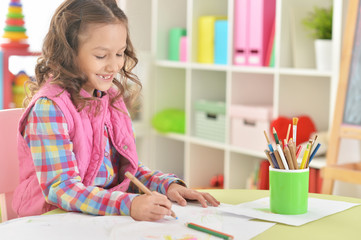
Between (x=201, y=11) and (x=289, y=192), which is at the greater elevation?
(x=201, y=11)

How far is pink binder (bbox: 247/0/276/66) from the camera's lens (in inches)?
117

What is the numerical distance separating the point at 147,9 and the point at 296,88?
1.25m

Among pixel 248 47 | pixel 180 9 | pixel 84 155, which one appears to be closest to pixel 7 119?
pixel 84 155

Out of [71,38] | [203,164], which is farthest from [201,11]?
[71,38]

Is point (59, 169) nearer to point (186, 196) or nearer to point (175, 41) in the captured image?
point (186, 196)

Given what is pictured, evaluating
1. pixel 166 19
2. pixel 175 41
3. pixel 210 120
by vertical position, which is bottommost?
pixel 210 120

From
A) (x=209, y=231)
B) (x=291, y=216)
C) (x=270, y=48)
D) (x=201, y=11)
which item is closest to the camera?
(x=209, y=231)

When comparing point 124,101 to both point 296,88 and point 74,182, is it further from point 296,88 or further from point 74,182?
point 296,88

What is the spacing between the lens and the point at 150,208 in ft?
3.75

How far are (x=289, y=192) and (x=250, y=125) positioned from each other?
1923 mm

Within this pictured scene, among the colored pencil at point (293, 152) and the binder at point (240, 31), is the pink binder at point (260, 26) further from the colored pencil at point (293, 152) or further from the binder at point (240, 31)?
the colored pencil at point (293, 152)

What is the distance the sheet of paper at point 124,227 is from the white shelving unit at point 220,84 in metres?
1.60

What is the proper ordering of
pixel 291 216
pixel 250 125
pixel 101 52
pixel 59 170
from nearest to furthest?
pixel 291 216 < pixel 59 170 < pixel 101 52 < pixel 250 125

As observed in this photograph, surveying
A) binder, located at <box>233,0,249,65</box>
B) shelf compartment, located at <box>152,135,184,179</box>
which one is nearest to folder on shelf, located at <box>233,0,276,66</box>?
binder, located at <box>233,0,249,65</box>
